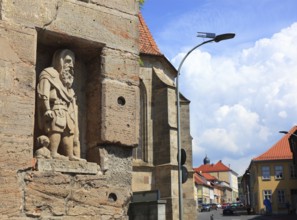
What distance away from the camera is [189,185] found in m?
25.2

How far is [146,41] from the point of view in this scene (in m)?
25.5

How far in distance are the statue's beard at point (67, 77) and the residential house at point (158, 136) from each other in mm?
17558

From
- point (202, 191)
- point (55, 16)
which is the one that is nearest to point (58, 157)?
point (55, 16)

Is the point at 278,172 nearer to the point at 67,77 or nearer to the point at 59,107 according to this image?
the point at 67,77

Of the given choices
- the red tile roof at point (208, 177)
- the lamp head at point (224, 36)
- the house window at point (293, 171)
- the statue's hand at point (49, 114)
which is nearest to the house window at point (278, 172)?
the house window at point (293, 171)

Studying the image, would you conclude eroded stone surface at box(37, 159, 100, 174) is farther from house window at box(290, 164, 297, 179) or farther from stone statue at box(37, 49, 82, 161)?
house window at box(290, 164, 297, 179)

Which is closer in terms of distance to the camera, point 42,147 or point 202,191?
point 42,147

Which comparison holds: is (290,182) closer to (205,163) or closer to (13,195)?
(13,195)

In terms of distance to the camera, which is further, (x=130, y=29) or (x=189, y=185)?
(x=189, y=185)

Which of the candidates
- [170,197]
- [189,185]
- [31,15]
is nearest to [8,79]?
[31,15]

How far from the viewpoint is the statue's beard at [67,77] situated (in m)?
5.03

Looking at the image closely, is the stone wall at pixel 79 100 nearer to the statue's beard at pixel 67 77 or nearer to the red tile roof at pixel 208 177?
the statue's beard at pixel 67 77

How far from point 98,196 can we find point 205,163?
137 metres

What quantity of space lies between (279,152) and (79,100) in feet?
174
